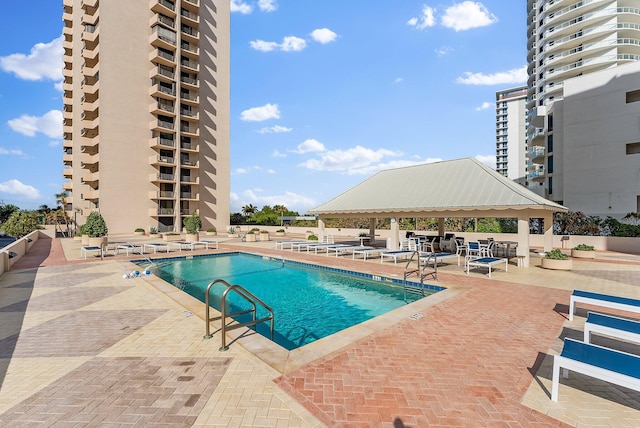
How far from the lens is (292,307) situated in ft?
29.3

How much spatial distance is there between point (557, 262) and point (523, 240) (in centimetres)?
142

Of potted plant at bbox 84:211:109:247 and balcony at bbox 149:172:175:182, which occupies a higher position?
balcony at bbox 149:172:175:182

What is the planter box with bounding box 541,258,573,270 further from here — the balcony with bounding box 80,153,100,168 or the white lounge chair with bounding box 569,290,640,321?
the balcony with bounding box 80,153,100,168

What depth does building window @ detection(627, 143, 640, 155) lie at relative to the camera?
2830 centimetres

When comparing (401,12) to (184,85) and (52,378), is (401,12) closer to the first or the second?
(52,378)

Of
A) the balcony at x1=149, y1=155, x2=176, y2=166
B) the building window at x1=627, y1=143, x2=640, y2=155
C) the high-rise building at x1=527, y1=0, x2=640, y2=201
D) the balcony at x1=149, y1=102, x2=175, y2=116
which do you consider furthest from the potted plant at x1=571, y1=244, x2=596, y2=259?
the balcony at x1=149, y1=102, x2=175, y2=116

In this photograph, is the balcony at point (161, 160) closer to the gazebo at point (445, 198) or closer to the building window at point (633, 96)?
the gazebo at point (445, 198)

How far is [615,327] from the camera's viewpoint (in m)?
4.45

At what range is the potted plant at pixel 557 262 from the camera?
12.0m

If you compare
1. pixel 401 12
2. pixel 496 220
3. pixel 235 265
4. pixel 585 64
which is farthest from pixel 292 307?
pixel 585 64

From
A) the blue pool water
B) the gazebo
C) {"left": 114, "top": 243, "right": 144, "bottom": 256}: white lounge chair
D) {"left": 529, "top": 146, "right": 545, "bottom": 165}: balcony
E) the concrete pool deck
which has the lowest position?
the blue pool water

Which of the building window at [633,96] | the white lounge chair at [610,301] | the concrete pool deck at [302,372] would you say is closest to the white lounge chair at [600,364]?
the concrete pool deck at [302,372]

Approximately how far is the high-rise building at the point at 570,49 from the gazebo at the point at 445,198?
2604 centimetres

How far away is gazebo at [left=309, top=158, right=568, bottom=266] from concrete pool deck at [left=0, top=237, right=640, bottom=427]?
6.06 metres
